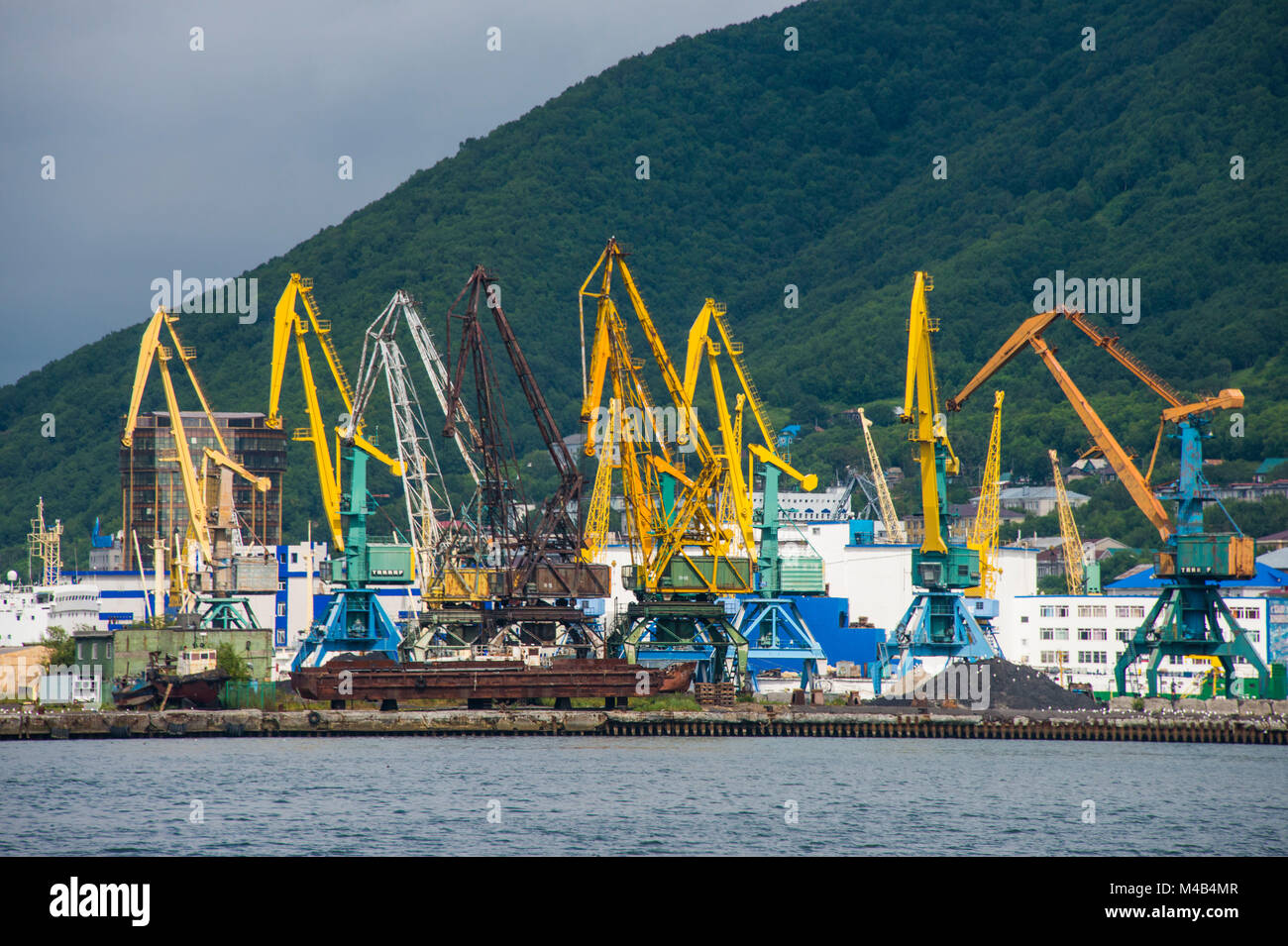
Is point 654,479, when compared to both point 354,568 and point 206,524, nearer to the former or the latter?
point 354,568

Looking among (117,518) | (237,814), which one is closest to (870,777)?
(237,814)

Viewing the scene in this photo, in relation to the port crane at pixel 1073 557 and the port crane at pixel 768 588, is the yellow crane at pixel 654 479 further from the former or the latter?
the port crane at pixel 1073 557

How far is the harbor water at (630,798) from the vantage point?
142 ft

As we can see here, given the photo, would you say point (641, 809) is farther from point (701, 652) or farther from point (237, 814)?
point (701, 652)

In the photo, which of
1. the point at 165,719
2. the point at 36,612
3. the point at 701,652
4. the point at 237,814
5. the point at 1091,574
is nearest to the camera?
the point at 237,814

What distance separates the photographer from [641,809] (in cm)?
4947

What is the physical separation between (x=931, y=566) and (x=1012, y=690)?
359 inches

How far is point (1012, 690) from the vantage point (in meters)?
79.4

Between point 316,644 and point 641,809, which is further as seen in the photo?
point 316,644

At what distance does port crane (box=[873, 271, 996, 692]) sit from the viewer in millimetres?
85812

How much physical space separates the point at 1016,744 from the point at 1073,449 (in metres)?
117

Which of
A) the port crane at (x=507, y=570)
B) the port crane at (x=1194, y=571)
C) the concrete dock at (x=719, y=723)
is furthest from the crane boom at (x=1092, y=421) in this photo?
the port crane at (x=507, y=570)

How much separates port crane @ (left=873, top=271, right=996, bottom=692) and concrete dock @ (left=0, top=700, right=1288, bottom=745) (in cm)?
775

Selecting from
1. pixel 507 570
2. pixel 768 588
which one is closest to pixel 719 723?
pixel 768 588
